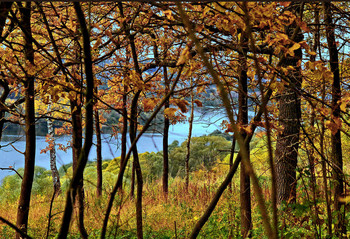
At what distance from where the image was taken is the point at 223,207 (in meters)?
6.27

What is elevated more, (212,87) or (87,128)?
(212,87)

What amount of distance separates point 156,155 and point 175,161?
184cm

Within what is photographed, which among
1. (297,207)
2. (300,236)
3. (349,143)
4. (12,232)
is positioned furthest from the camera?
(349,143)

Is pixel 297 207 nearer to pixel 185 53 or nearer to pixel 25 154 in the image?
pixel 185 53

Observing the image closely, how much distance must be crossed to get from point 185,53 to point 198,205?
18.8ft

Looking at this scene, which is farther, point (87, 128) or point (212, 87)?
point (212, 87)

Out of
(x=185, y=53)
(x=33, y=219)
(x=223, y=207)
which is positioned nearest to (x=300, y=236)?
(x=185, y=53)

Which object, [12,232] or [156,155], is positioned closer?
[12,232]

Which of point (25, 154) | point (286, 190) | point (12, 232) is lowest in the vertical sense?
point (12, 232)

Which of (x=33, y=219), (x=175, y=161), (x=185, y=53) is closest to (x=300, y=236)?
(x=185, y=53)

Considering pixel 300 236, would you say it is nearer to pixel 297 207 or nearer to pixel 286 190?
pixel 297 207

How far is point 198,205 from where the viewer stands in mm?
6801

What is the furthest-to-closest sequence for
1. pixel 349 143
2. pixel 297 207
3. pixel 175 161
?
pixel 175 161
pixel 349 143
pixel 297 207

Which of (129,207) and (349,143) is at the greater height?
(349,143)
